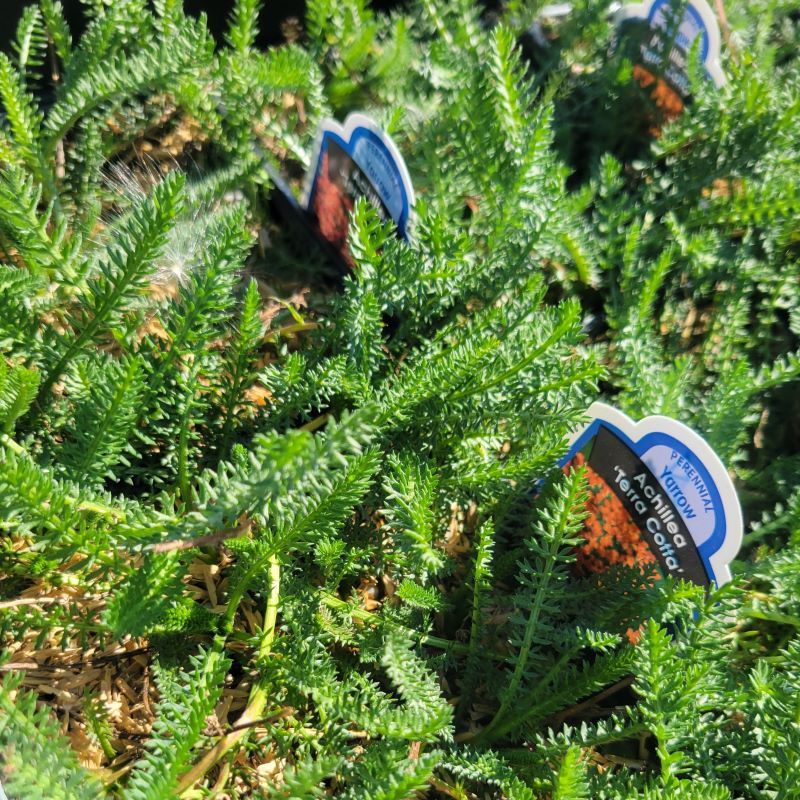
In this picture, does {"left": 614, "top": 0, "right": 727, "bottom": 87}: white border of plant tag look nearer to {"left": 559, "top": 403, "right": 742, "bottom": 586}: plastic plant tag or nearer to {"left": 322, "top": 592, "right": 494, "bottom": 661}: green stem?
{"left": 559, "top": 403, "right": 742, "bottom": 586}: plastic plant tag

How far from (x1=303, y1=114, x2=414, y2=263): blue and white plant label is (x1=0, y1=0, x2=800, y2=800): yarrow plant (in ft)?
0.28

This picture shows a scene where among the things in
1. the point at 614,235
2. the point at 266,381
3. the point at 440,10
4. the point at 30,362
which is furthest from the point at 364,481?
the point at 440,10

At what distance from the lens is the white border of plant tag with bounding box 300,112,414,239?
118cm

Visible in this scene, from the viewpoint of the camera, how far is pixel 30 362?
110cm

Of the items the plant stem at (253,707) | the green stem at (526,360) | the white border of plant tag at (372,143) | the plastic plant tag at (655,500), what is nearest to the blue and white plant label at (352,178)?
the white border of plant tag at (372,143)

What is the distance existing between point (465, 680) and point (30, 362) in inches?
29.9

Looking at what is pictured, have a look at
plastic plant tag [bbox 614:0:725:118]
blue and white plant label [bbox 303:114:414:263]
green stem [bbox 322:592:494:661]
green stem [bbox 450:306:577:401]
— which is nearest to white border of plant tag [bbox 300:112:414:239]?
blue and white plant label [bbox 303:114:414:263]

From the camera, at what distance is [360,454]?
81 cm

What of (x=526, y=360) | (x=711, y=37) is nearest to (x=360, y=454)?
(x=526, y=360)

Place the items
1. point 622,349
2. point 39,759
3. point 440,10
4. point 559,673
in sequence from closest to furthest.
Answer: point 39,759 < point 559,673 < point 622,349 < point 440,10

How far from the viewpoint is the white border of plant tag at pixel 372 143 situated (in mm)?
1180

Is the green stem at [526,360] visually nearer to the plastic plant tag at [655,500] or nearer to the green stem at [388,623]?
the plastic plant tag at [655,500]

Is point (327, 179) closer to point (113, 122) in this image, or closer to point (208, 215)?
point (208, 215)

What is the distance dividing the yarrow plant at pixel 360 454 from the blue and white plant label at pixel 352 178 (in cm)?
8
